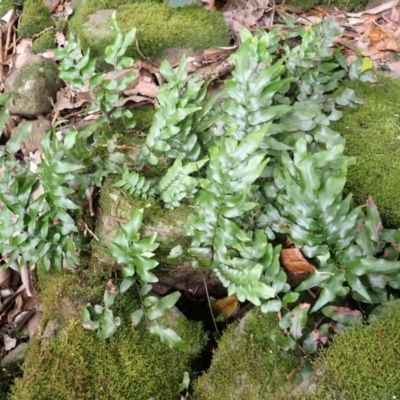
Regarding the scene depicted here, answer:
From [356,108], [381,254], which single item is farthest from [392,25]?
[381,254]

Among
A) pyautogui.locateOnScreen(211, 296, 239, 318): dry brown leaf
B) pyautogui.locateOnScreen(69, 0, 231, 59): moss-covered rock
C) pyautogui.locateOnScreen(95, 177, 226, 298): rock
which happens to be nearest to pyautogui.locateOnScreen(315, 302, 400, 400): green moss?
pyautogui.locateOnScreen(211, 296, 239, 318): dry brown leaf

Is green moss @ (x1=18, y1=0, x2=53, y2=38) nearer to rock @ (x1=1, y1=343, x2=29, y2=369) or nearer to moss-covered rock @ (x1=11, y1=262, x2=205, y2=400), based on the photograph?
moss-covered rock @ (x1=11, y1=262, x2=205, y2=400)

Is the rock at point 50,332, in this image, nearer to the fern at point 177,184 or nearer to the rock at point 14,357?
the rock at point 14,357

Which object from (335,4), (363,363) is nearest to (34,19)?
(335,4)

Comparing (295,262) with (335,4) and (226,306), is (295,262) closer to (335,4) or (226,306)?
(226,306)

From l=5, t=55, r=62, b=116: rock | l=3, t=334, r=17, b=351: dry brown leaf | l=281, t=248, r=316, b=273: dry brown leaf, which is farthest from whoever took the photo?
l=5, t=55, r=62, b=116: rock

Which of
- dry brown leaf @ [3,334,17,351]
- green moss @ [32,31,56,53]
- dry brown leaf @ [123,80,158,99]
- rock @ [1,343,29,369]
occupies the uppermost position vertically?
green moss @ [32,31,56,53]
